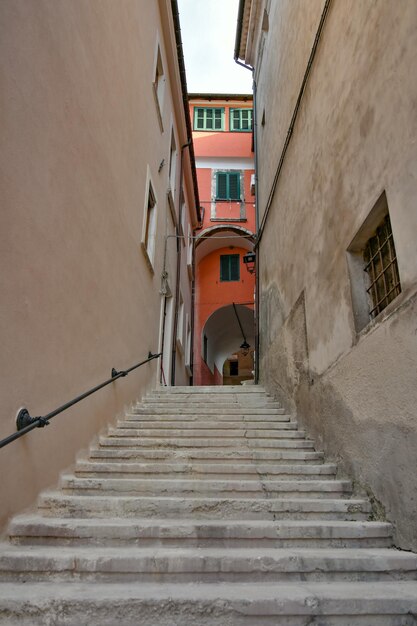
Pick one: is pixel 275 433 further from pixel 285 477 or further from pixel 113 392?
pixel 113 392

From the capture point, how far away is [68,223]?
374 centimetres

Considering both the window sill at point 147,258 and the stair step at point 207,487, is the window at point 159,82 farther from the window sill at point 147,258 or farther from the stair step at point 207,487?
the stair step at point 207,487

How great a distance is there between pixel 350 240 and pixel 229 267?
12877 millimetres

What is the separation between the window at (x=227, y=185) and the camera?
16.7 m

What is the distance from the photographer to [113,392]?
511 cm

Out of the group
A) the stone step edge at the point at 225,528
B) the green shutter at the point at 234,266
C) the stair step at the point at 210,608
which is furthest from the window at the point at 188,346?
the stair step at the point at 210,608

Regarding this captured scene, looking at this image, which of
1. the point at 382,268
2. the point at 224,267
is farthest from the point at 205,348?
the point at 382,268

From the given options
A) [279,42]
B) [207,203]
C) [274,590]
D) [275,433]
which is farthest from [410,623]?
[207,203]

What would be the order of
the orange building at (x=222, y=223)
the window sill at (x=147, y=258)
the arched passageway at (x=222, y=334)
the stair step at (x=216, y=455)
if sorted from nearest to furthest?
the stair step at (x=216, y=455), the window sill at (x=147, y=258), the orange building at (x=222, y=223), the arched passageway at (x=222, y=334)

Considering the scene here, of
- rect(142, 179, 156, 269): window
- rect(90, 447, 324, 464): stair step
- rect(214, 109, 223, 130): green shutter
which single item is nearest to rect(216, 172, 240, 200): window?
rect(214, 109, 223, 130): green shutter

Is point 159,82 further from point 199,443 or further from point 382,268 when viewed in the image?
point 199,443

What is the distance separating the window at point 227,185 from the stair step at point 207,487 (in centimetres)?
1454

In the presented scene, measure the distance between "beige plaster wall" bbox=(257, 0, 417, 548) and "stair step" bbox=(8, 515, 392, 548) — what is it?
0.30 meters

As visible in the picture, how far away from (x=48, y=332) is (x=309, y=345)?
2990mm
